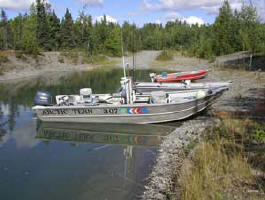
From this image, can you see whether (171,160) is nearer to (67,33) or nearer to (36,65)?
(36,65)

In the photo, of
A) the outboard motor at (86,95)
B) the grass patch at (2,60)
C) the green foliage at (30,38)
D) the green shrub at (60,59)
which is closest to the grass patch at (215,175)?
the outboard motor at (86,95)

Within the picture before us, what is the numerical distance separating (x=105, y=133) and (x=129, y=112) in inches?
61.3

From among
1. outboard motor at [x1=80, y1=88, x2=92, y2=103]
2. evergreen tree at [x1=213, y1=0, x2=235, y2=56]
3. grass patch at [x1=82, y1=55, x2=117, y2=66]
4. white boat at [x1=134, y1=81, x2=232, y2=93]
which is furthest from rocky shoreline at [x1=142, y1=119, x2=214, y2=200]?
grass patch at [x1=82, y1=55, x2=117, y2=66]

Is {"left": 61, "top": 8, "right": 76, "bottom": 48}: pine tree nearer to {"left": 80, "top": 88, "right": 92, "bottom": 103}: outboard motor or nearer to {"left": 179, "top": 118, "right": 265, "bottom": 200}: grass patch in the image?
{"left": 80, "top": 88, "right": 92, "bottom": 103}: outboard motor

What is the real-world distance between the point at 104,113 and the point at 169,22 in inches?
5047

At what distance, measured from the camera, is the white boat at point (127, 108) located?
45.3 ft

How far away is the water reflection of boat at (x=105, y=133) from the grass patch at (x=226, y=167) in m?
3.45

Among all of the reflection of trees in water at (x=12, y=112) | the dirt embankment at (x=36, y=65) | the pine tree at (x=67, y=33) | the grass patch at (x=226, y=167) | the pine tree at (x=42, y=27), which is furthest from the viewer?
the pine tree at (x=67, y=33)

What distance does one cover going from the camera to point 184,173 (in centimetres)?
749

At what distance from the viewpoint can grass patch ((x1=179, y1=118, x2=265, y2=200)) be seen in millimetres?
6098

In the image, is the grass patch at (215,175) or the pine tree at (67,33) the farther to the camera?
the pine tree at (67,33)

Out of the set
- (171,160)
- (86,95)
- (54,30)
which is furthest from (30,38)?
(171,160)

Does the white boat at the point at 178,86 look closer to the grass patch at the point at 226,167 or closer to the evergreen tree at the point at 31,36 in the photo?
the grass patch at the point at 226,167

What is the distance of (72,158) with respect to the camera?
424 inches
